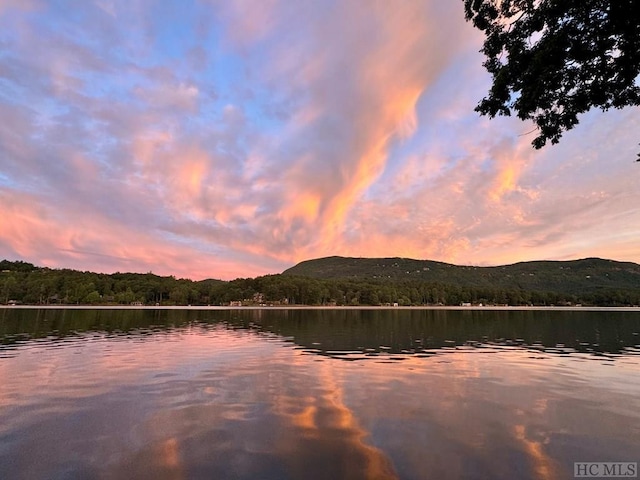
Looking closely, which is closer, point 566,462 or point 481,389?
point 566,462

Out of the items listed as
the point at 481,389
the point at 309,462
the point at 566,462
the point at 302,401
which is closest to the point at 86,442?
the point at 309,462

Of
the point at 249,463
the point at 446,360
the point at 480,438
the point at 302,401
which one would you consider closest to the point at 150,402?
the point at 302,401

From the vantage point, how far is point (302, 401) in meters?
17.2

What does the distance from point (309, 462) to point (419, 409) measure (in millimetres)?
6951

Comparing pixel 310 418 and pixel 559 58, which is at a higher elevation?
pixel 559 58

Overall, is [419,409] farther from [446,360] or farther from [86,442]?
[446,360]

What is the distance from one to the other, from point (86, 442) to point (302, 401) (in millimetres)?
8407

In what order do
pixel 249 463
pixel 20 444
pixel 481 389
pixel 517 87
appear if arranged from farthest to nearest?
pixel 481 389 → pixel 517 87 → pixel 20 444 → pixel 249 463

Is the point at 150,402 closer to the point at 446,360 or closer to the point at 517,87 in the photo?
the point at 517,87

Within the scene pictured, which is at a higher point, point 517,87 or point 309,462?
point 517,87

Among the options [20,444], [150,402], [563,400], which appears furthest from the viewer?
[563,400]

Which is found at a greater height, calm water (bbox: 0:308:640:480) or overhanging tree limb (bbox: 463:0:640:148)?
overhanging tree limb (bbox: 463:0:640:148)

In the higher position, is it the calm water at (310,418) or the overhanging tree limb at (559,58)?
the overhanging tree limb at (559,58)

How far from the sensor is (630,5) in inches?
457
